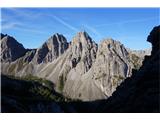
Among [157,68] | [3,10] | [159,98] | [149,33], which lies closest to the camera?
[3,10]

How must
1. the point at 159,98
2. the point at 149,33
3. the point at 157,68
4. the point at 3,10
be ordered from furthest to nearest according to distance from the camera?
the point at 149,33 < the point at 157,68 < the point at 159,98 < the point at 3,10
